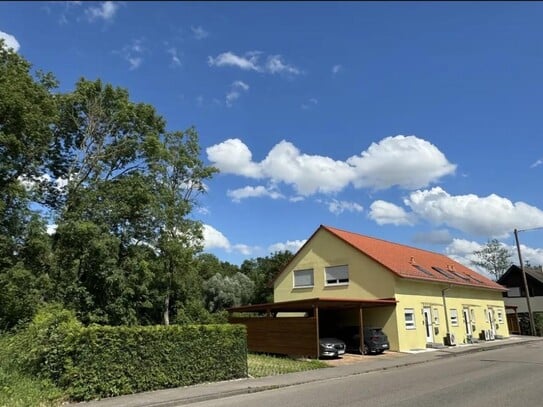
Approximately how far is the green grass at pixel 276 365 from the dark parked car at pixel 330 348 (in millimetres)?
1208

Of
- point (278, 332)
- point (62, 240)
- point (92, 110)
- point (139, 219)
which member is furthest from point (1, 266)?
point (278, 332)

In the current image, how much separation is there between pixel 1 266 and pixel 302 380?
18.2 meters

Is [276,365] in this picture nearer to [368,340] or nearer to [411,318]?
[368,340]

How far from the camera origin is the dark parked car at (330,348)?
856 inches

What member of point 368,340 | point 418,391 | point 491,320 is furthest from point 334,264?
point 418,391

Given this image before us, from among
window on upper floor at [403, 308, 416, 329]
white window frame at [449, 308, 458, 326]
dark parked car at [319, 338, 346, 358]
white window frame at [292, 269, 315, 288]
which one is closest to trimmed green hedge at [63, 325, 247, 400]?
dark parked car at [319, 338, 346, 358]

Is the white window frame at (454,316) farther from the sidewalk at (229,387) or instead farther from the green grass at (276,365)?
the green grass at (276,365)

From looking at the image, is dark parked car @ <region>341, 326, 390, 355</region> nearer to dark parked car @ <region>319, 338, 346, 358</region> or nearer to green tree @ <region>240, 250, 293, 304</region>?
dark parked car @ <region>319, 338, 346, 358</region>

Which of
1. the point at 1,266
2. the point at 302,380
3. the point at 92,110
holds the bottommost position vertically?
the point at 302,380

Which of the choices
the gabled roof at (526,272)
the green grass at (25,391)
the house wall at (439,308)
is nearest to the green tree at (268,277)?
the house wall at (439,308)

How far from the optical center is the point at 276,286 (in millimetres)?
34531

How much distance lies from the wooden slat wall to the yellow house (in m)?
4.16

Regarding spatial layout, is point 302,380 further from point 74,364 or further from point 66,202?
point 66,202

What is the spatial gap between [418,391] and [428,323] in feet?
63.0
